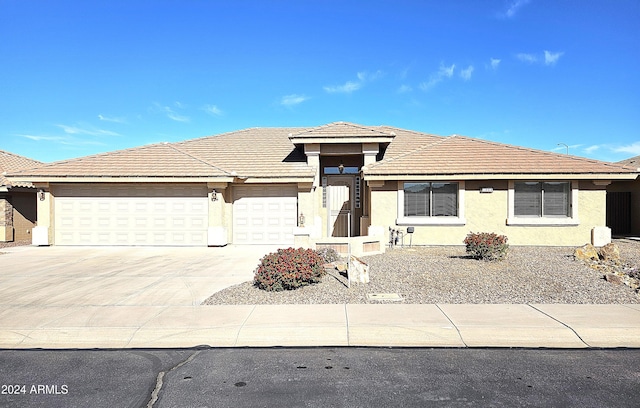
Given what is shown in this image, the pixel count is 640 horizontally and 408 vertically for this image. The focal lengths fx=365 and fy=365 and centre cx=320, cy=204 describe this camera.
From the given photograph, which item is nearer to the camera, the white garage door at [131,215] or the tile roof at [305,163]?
the tile roof at [305,163]

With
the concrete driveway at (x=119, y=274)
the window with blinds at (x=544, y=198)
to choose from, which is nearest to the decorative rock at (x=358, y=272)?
the concrete driveway at (x=119, y=274)

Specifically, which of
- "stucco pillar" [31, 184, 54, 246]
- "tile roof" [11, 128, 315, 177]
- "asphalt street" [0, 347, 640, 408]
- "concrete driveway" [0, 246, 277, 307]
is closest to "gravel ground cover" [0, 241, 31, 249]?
"stucco pillar" [31, 184, 54, 246]

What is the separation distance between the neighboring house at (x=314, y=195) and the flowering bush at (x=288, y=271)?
19.5 feet

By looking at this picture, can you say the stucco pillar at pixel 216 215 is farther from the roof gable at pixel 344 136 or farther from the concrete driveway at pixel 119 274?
the roof gable at pixel 344 136

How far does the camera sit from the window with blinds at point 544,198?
593 inches

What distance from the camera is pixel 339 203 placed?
17.5 m

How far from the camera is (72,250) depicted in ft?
47.8

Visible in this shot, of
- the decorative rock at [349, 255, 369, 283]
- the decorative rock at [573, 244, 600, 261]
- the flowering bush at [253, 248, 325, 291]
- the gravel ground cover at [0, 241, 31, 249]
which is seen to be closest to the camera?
the flowering bush at [253, 248, 325, 291]

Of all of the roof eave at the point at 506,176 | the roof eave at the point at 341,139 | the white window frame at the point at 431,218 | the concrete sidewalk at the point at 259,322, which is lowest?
the concrete sidewalk at the point at 259,322

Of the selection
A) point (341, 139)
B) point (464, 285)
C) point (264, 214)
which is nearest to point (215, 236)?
point (264, 214)

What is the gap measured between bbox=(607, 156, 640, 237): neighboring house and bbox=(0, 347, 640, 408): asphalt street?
59.0ft

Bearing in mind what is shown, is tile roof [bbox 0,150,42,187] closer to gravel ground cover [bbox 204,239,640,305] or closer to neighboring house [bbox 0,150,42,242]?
neighboring house [bbox 0,150,42,242]

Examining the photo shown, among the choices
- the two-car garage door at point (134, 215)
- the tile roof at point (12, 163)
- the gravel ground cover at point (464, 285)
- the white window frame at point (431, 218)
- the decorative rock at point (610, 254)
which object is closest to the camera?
the gravel ground cover at point (464, 285)

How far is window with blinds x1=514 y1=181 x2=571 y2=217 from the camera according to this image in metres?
15.1
